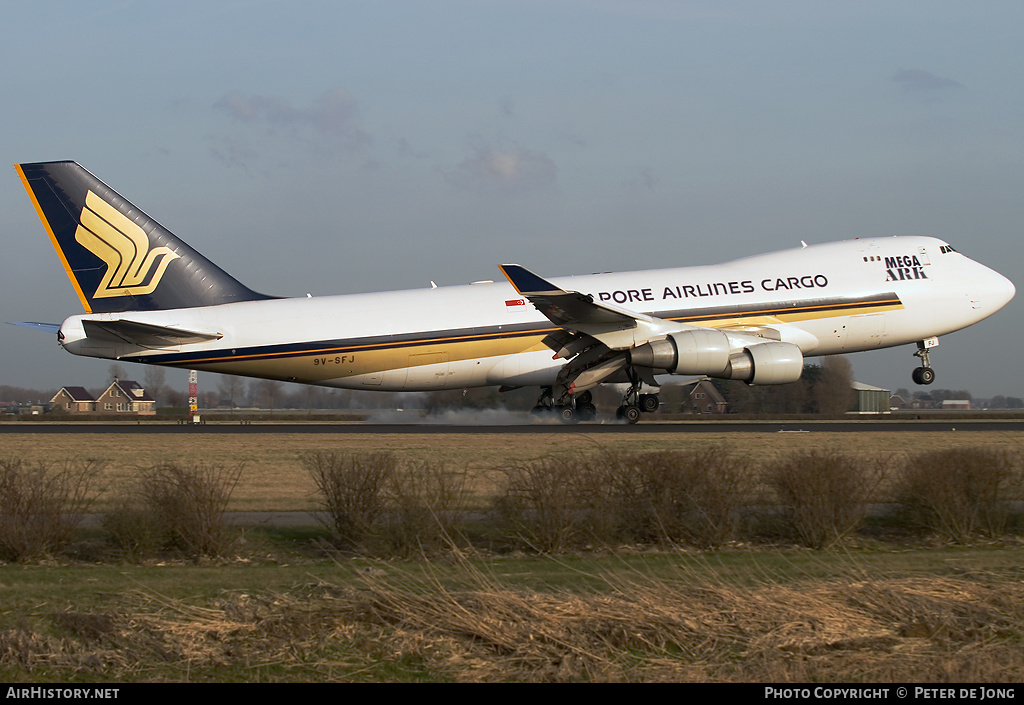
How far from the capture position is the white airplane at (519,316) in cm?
3150

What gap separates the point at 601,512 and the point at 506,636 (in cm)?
539

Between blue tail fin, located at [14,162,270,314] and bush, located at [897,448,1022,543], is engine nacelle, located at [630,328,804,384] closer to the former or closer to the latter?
blue tail fin, located at [14,162,270,314]

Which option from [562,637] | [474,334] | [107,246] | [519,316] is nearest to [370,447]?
[474,334]

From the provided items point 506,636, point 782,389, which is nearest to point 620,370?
point 506,636

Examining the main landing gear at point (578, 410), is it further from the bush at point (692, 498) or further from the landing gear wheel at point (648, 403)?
the bush at point (692, 498)

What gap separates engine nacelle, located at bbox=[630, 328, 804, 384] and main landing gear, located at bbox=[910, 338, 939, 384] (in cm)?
650

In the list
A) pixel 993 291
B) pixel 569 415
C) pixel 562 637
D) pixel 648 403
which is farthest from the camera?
pixel 993 291

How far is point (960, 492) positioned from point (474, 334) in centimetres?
2085

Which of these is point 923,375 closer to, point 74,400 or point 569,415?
point 569,415

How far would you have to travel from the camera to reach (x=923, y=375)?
117 feet

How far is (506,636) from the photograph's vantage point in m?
8.02

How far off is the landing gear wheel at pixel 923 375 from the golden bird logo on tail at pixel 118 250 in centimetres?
2650

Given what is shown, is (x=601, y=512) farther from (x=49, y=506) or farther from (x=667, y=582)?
(x=49, y=506)

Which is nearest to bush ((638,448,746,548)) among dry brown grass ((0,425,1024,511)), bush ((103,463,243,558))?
dry brown grass ((0,425,1024,511))
